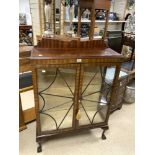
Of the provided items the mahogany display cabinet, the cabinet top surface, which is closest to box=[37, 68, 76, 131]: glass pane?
the mahogany display cabinet

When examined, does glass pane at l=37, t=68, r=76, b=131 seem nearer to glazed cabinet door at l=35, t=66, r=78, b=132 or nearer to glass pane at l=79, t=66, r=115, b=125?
glazed cabinet door at l=35, t=66, r=78, b=132

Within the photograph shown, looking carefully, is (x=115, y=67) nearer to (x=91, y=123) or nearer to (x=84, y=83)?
(x=84, y=83)

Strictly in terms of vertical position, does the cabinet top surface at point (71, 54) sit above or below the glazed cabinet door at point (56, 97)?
above

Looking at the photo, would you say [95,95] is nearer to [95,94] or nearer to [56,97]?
[95,94]

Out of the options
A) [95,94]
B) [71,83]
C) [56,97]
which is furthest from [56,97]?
[95,94]

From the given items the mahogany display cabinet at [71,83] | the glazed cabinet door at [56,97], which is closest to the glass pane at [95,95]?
the mahogany display cabinet at [71,83]

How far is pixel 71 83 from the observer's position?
141 centimetres

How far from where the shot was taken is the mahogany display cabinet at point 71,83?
4.17 ft

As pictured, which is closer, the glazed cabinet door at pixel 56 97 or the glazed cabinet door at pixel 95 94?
the glazed cabinet door at pixel 56 97

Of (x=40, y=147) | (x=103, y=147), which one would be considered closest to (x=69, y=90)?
(x=40, y=147)

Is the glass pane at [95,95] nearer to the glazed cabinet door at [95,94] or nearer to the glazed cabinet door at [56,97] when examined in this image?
the glazed cabinet door at [95,94]
